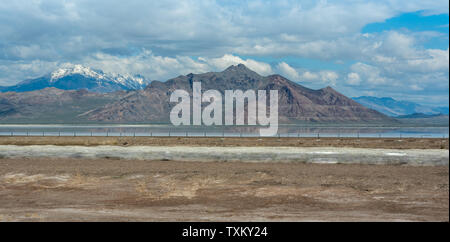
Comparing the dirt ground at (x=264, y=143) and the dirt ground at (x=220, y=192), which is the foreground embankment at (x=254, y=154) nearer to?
the dirt ground at (x=220, y=192)

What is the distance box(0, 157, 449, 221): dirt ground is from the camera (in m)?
14.6

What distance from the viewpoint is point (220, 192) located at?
18.5m

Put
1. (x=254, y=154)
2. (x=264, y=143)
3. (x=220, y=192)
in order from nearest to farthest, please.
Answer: (x=220, y=192)
(x=254, y=154)
(x=264, y=143)

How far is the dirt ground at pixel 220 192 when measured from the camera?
1462 cm

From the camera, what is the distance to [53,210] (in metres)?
15.5

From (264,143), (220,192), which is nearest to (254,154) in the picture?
(220,192)

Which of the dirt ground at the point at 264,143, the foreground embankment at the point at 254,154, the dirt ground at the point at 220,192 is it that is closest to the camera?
the dirt ground at the point at 220,192

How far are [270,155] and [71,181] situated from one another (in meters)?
10.3

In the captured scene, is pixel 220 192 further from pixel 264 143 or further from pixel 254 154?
pixel 264 143

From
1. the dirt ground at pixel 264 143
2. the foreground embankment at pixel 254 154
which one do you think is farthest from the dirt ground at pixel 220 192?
the dirt ground at pixel 264 143

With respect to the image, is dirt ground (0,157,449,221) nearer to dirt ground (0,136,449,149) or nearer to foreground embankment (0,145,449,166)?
foreground embankment (0,145,449,166)

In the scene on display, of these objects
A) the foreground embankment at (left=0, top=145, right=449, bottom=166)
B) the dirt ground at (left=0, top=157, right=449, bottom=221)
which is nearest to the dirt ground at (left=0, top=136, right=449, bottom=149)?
the foreground embankment at (left=0, top=145, right=449, bottom=166)
